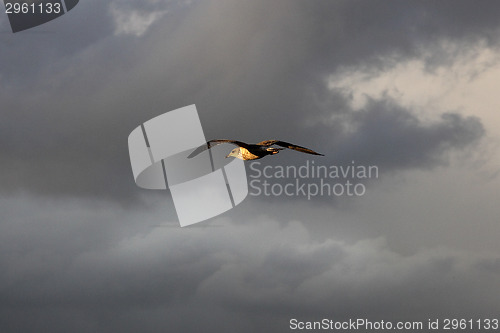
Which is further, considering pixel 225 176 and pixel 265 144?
pixel 225 176

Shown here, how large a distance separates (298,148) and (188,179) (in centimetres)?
2181

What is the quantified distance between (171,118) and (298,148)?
19.6 meters

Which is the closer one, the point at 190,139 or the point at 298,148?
the point at 298,148

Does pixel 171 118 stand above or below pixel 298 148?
above

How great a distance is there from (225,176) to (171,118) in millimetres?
9192

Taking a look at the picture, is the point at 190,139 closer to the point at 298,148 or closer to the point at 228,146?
the point at 228,146

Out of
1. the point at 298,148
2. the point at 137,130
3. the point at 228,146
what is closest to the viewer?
the point at 298,148

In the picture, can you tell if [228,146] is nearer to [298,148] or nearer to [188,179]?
[188,179]

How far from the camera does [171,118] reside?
9294 centimetres

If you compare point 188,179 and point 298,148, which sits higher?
point 188,179

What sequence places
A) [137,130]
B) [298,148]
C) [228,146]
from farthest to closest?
[228,146] < [137,130] < [298,148]

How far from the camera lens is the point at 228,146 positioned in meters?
95.3

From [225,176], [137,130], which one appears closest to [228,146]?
[225,176]

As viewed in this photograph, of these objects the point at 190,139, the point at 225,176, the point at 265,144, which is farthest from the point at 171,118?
the point at 265,144
